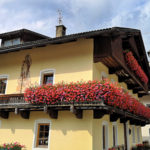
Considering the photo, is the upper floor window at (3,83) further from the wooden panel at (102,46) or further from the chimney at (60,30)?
the wooden panel at (102,46)

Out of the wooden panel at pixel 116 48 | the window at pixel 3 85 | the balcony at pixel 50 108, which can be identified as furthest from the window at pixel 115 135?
the window at pixel 3 85

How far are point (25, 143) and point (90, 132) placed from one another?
11.6 feet

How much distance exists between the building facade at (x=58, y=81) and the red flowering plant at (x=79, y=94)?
34 centimetres

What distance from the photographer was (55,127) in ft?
30.6

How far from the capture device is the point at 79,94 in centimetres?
828

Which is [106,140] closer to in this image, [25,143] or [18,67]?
[25,143]

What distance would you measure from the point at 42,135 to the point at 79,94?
3.26 meters

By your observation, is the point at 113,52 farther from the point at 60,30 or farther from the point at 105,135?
the point at 60,30

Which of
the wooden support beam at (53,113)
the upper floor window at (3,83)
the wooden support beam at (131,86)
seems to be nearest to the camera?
the wooden support beam at (53,113)

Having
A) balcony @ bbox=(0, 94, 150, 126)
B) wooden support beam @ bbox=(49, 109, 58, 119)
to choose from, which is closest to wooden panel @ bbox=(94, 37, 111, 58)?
balcony @ bbox=(0, 94, 150, 126)

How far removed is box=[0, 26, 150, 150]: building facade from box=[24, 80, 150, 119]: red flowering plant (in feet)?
1.10

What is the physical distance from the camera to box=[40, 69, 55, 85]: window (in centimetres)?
1067

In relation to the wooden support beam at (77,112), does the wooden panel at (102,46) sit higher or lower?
higher

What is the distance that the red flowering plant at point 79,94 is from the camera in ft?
26.4
